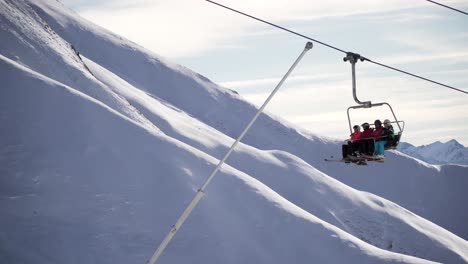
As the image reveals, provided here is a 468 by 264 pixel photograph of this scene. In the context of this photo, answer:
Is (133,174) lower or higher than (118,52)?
lower

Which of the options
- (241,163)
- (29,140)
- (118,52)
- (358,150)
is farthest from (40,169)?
(118,52)

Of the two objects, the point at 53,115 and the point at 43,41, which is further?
the point at 43,41

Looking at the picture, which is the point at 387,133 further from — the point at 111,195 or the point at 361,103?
the point at 111,195

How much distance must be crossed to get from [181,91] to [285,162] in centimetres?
6515

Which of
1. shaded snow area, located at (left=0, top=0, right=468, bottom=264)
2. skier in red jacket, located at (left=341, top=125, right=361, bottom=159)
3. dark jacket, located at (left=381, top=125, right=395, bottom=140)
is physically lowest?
shaded snow area, located at (left=0, top=0, right=468, bottom=264)

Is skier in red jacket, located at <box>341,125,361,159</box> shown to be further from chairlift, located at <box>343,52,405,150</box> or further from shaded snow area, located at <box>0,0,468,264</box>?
shaded snow area, located at <box>0,0,468,264</box>

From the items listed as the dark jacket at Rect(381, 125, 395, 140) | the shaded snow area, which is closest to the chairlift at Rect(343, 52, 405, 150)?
the dark jacket at Rect(381, 125, 395, 140)

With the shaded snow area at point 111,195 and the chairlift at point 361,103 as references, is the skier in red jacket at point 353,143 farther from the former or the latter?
the shaded snow area at point 111,195

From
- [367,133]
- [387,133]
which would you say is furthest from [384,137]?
[367,133]

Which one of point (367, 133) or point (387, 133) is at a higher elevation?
point (387, 133)

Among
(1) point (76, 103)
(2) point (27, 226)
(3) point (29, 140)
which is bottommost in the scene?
(2) point (27, 226)

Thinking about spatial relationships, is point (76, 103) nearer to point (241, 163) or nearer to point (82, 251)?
point (82, 251)

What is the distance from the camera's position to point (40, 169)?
67.9m

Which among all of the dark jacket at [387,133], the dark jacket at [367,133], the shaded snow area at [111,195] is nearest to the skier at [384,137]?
the dark jacket at [387,133]
